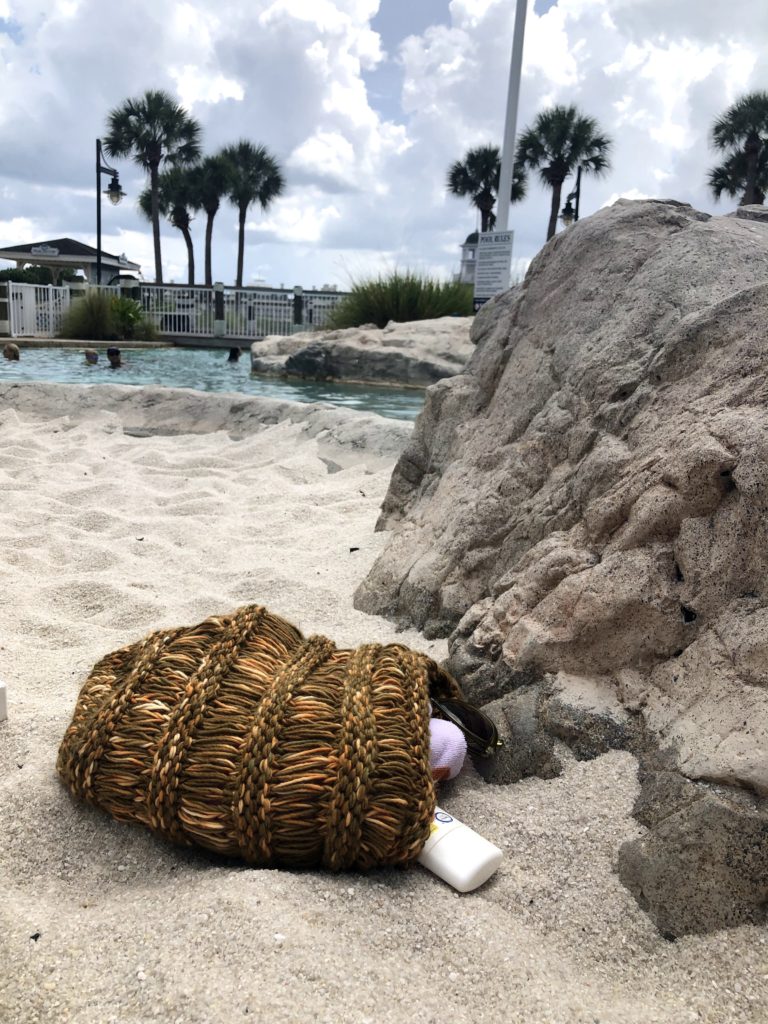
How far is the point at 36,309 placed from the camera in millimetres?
21312

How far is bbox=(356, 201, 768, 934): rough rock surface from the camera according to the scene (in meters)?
1.81

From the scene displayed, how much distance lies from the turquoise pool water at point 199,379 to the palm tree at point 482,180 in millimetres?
25058

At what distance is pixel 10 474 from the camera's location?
5.36m

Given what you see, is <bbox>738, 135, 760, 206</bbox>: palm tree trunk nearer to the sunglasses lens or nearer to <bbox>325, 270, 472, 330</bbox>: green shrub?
<bbox>325, 270, 472, 330</bbox>: green shrub

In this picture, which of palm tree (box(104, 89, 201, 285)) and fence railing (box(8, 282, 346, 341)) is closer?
fence railing (box(8, 282, 346, 341))

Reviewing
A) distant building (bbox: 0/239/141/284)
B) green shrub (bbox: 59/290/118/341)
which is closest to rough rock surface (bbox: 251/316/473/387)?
green shrub (bbox: 59/290/118/341)

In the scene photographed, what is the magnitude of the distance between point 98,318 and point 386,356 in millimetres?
10177

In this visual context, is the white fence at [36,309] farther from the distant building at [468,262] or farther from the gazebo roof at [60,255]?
the gazebo roof at [60,255]

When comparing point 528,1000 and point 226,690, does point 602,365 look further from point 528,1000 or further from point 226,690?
point 528,1000

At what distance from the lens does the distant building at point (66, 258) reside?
37.9 m

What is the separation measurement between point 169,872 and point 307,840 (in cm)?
30

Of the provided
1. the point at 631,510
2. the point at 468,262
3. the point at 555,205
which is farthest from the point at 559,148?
the point at 631,510

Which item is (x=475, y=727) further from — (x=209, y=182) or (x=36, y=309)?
(x=209, y=182)

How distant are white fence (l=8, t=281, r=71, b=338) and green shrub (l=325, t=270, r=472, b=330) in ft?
27.3
